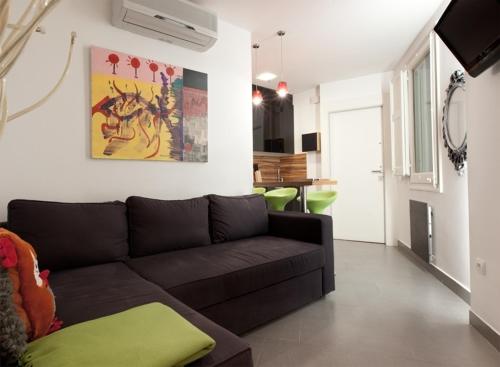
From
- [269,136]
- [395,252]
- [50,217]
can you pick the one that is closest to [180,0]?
[50,217]

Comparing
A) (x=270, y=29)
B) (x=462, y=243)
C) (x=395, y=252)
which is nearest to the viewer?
(x=462, y=243)

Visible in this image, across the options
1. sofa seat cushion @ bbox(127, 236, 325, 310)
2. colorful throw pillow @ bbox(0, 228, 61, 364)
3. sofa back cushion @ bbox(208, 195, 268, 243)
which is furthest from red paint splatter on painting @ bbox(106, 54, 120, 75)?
colorful throw pillow @ bbox(0, 228, 61, 364)

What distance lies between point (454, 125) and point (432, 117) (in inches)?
15.4

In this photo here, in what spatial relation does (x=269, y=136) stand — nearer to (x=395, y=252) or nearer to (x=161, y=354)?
(x=395, y=252)

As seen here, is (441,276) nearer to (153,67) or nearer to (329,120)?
(329,120)

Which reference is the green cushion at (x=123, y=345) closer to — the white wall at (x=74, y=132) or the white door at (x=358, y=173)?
the white wall at (x=74, y=132)

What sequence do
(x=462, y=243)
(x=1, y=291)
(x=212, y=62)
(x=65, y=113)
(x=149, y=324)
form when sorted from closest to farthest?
(x=1, y=291) < (x=149, y=324) < (x=65, y=113) < (x=462, y=243) < (x=212, y=62)

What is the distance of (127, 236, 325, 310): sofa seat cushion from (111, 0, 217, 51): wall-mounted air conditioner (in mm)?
1870

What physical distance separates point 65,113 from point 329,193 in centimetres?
269

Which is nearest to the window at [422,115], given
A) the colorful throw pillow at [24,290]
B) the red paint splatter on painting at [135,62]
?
the red paint splatter on painting at [135,62]

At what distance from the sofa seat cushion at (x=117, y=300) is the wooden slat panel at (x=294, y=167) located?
14.0ft

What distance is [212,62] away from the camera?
304 centimetres

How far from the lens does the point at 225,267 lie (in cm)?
185

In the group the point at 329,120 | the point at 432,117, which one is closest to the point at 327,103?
the point at 329,120
